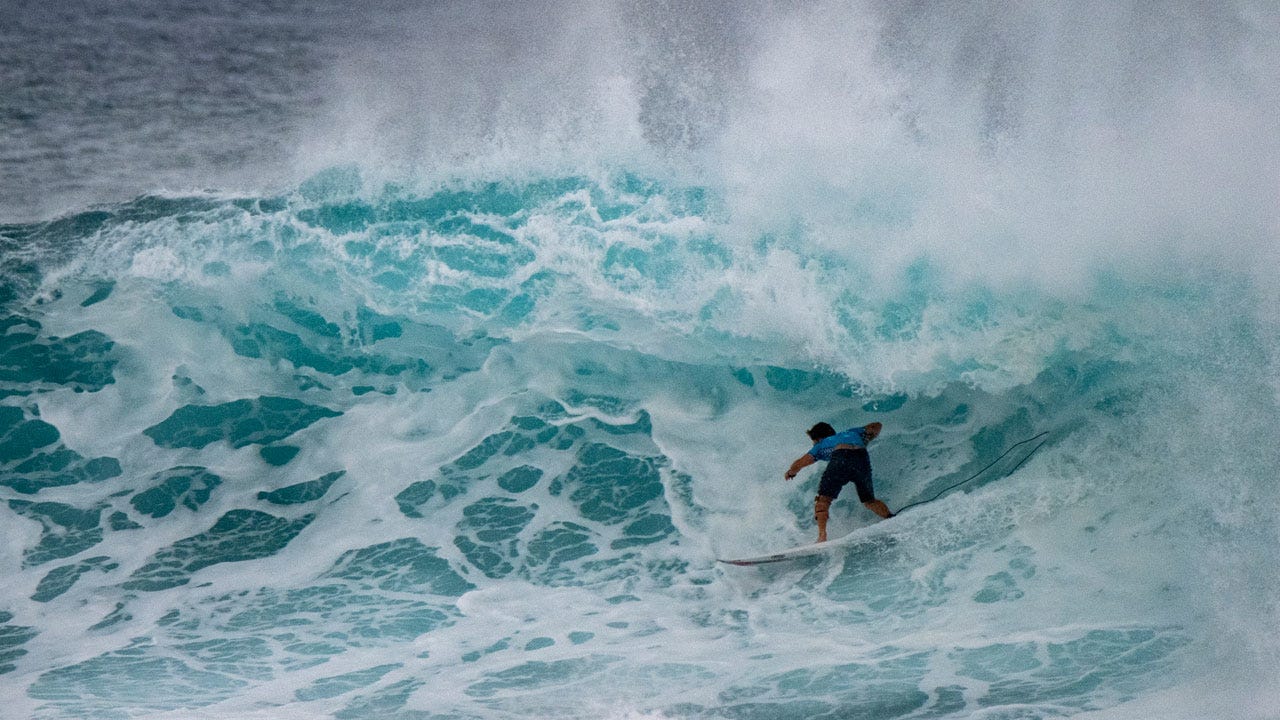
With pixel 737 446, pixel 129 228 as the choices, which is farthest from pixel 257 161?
pixel 737 446

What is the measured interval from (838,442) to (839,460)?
0.13 metres

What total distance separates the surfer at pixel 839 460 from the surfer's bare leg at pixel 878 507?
15 cm

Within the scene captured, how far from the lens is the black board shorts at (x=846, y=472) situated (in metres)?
6.73

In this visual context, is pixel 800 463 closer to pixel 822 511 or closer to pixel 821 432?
pixel 821 432

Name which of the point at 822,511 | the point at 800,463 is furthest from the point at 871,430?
the point at 822,511

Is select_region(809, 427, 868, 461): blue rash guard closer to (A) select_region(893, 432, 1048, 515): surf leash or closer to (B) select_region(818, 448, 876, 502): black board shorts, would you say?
(B) select_region(818, 448, 876, 502): black board shorts

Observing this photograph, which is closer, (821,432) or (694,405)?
(821,432)

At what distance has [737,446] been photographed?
24.9 feet

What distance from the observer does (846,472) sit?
22.1 feet

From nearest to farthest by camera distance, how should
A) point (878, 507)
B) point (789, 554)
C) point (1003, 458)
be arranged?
point (789, 554) → point (878, 507) → point (1003, 458)

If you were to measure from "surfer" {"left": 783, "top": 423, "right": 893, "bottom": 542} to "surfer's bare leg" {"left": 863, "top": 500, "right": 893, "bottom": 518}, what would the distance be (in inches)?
6.0

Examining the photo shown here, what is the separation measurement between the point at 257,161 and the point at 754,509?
248 inches

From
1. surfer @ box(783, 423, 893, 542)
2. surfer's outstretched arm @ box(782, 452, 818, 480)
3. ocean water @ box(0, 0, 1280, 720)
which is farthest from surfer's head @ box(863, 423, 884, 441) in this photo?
ocean water @ box(0, 0, 1280, 720)

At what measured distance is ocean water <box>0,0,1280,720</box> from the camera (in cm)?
691
